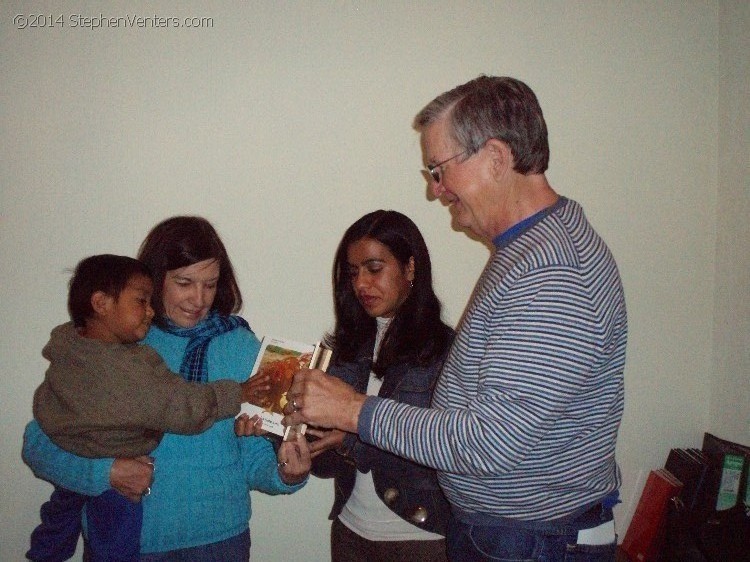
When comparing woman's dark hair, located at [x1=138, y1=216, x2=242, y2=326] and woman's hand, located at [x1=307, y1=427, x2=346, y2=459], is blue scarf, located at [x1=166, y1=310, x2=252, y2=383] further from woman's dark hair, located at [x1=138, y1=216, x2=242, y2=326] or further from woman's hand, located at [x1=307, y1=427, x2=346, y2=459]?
woman's hand, located at [x1=307, y1=427, x2=346, y2=459]

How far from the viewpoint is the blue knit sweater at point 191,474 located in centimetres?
173

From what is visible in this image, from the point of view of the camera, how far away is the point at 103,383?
164 cm

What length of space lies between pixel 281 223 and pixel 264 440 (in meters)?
0.98

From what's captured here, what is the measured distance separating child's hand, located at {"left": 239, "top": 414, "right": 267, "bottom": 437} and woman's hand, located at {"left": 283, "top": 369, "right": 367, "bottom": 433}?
39 centimetres

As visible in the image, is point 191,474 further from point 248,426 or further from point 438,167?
point 438,167

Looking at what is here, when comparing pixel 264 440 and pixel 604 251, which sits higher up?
pixel 604 251

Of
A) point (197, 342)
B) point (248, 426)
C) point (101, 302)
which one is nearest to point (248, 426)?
point (248, 426)

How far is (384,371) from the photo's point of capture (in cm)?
204

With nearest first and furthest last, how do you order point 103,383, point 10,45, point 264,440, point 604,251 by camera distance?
point 604,251, point 103,383, point 264,440, point 10,45

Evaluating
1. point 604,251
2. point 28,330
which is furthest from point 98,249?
point 604,251

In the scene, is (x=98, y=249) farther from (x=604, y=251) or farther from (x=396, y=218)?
(x=604, y=251)

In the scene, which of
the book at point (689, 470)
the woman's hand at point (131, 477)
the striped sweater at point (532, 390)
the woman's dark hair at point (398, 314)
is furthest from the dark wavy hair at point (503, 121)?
the book at point (689, 470)

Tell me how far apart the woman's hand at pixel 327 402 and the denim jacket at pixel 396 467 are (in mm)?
520

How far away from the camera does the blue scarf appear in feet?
6.26
